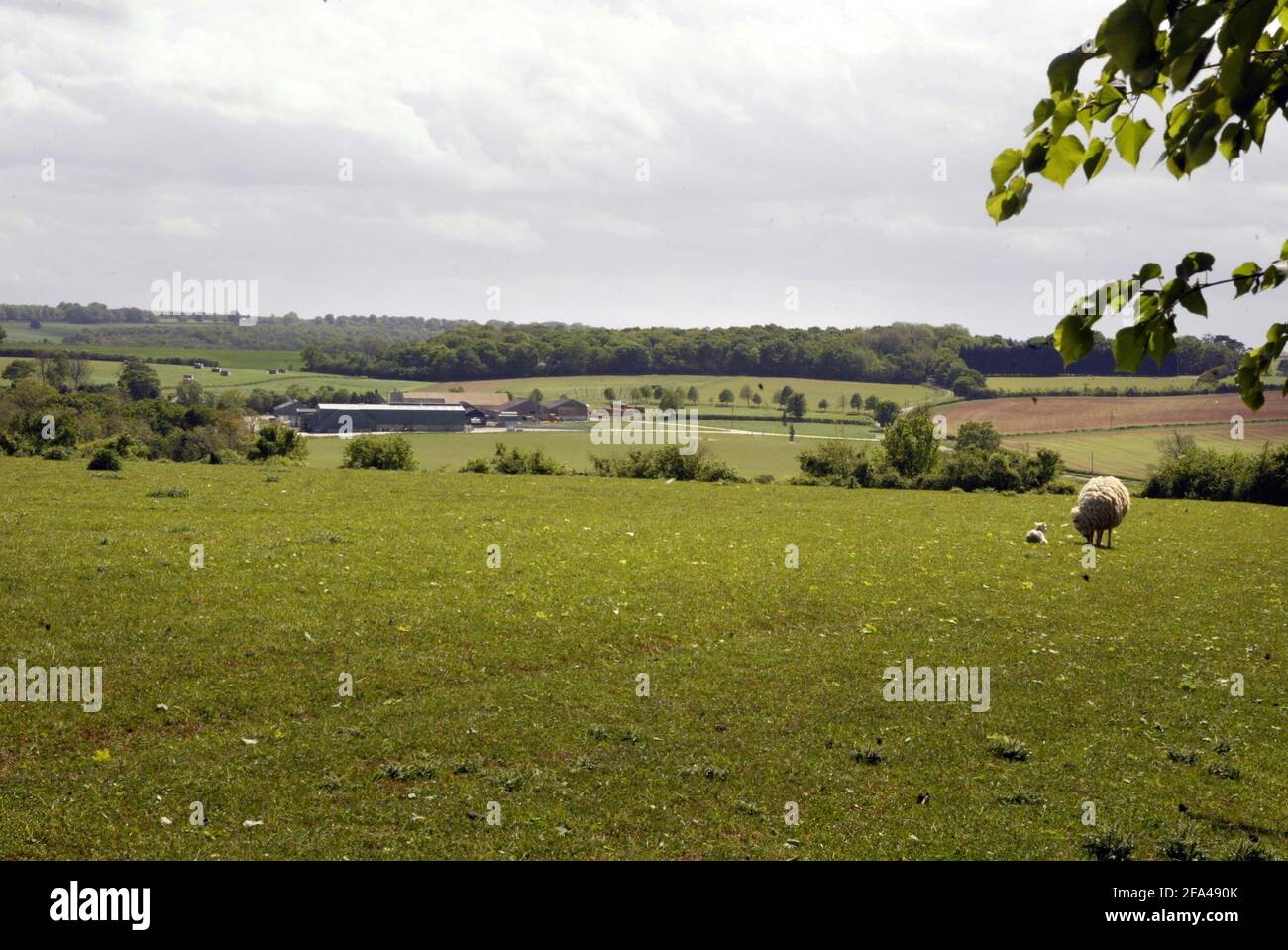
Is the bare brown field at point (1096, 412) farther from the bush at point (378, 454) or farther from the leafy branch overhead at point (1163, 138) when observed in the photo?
the leafy branch overhead at point (1163, 138)

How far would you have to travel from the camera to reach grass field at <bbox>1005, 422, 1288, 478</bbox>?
90.2 meters

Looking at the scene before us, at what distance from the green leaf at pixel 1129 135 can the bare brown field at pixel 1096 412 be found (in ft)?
355

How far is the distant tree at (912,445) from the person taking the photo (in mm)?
71375

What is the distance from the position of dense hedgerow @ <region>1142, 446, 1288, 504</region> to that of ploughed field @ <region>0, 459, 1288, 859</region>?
83.4 feet

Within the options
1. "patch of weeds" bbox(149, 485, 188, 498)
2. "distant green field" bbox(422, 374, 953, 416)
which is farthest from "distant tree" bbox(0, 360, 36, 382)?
"patch of weeds" bbox(149, 485, 188, 498)

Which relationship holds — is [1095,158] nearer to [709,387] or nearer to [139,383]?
[139,383]

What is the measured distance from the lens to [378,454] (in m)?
61.7

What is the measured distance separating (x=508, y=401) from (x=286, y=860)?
5431 inches

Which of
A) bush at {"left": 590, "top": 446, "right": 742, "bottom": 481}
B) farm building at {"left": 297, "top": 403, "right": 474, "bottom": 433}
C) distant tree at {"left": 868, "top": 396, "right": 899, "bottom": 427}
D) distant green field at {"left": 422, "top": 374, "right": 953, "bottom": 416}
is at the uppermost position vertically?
distant green field at {"left": 422, "top": 374, "right": 953, "bottom": 416}

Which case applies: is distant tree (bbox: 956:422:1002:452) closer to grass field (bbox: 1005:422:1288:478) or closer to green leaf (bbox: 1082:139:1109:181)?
grass field (bbox: 1005:422:1288:478)

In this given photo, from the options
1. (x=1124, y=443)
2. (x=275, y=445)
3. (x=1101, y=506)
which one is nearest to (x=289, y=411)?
(x=275, y=445)
